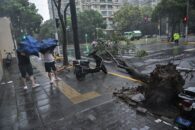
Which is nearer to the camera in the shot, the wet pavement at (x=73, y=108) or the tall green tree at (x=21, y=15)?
the wet pavement at (x=73, y=108)

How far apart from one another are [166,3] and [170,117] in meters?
26.9

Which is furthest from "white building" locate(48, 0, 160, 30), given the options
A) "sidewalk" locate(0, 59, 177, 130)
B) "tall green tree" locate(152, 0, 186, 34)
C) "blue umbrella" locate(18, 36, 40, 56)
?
"sidewalk" locate(0, 59, 177, 130)

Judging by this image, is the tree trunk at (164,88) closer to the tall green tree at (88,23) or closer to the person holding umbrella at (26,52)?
the person holding umbrella at (26,52)

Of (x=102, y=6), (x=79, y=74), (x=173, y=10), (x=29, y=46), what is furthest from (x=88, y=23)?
(x=29, y=46)

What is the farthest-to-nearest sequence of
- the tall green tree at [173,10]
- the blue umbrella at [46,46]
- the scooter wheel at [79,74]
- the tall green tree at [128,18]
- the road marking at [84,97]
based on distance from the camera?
1. the tall green tree at [128,18]
2. the tall green tree at [173,10]
3. the scooter wheel at [79,74]
4. the blue umbrella at [46,46]
5. the road marking at [84,97]

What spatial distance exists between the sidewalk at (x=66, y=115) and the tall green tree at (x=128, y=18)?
40981 millimetres

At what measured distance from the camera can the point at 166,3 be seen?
2755cm

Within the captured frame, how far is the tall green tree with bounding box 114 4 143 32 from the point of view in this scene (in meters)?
45.8

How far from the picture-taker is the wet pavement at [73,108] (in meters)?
4.28

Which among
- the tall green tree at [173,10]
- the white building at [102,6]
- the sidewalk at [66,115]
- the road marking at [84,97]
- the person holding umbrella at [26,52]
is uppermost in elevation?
the white building at [102,6]

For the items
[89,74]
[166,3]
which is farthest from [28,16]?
[89,74]

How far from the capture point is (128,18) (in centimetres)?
4606

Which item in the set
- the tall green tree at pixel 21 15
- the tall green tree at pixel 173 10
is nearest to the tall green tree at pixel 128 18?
the tall green tree at pixel 173 10

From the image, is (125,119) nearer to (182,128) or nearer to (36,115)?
(182,128)
